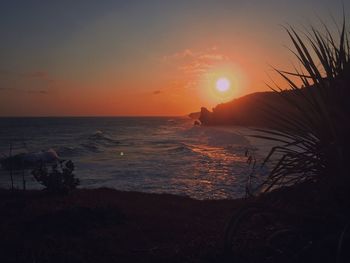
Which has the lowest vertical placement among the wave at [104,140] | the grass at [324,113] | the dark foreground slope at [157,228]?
the wave at [104,140]

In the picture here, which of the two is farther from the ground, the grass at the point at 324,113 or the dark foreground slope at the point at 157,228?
the grass at the point at 324,113

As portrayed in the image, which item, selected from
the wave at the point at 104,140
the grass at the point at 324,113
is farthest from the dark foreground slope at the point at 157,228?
the wave at the point at 104,140

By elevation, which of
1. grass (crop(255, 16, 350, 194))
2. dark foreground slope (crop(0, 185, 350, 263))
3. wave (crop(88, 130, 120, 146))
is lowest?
wave (crop(88, 130, 120, 146))

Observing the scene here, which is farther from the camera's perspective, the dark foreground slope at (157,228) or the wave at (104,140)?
the wave at (104,140)

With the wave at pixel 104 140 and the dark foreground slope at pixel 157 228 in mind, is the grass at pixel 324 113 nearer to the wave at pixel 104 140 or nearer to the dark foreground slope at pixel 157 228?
the dark foreground slope at pixel 157 228

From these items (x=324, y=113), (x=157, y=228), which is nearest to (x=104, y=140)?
(x=157, y=228)

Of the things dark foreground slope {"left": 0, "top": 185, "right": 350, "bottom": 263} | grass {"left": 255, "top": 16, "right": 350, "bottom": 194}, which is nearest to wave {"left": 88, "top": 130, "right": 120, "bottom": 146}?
dark foreground slope {"left": 0, "top": 185, "right": 350, "bottom": 263}

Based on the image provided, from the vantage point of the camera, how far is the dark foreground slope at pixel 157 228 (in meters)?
3.45

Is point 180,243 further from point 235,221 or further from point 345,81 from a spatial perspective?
point 345,81

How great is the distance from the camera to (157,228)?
5.91 meters

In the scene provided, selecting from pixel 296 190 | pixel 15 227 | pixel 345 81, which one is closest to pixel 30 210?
pixel 15 227

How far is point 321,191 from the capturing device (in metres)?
3.41

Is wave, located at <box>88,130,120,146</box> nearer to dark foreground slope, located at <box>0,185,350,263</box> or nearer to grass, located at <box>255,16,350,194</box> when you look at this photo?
dark foreground slope, located at <box>0,185,350,263</box>

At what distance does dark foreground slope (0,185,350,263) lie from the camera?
3449mm
